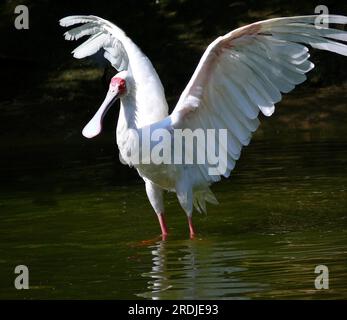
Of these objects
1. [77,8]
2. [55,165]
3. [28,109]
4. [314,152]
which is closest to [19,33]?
[77,8]

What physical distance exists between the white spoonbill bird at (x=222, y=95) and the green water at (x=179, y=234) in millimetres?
599

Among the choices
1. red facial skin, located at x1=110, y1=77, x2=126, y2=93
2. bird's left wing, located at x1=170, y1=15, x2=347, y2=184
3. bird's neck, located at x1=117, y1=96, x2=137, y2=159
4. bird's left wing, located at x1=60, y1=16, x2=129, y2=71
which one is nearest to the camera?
bird's left wing, located at x1=170, y1=15, x2=347, y2=184

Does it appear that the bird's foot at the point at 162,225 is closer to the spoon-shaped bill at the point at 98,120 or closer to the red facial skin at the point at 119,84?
the spoon-shaped bill at the point at 98,120

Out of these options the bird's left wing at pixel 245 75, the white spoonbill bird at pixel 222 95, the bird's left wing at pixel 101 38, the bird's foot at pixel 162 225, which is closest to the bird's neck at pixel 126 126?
the white spoonbill bird at pixel 222 95

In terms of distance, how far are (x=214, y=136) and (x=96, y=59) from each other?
13.0 meters

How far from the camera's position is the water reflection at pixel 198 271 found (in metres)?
7.44

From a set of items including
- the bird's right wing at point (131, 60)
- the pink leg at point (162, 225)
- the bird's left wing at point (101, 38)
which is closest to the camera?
the pink leg at point (162, 225)

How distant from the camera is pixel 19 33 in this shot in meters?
24.5

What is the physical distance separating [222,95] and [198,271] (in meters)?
1.92

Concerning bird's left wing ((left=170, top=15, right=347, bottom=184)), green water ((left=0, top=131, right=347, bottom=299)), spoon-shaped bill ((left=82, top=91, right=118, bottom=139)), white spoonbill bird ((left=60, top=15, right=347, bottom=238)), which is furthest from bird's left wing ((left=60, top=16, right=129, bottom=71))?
bird's left wing ((left=170, top=15, right=347, bottom=184))

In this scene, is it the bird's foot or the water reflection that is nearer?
the water reflection

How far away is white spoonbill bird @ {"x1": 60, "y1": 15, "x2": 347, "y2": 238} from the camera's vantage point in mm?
8797

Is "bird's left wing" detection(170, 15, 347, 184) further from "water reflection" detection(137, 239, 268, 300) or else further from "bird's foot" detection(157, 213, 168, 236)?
"water reflection" detection(137, 239, 268, 300)
